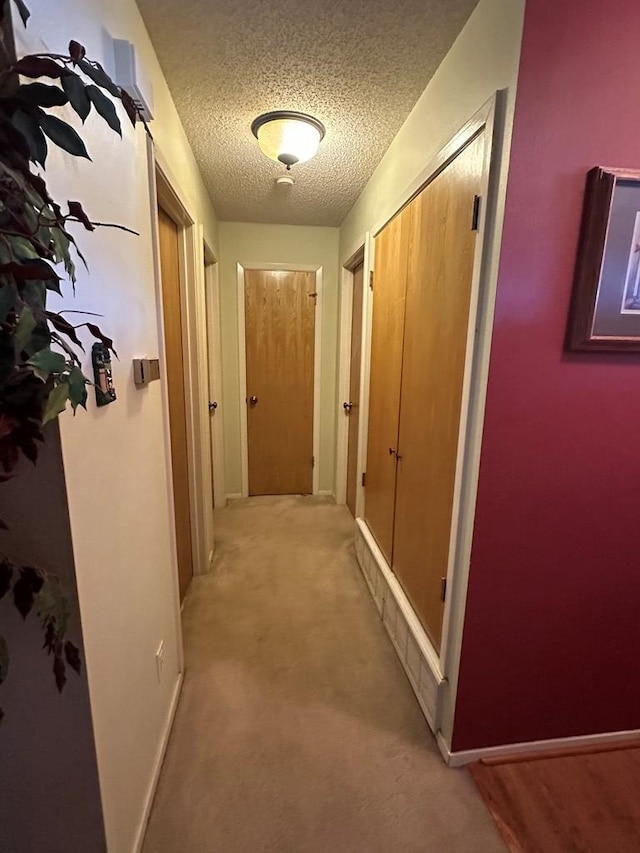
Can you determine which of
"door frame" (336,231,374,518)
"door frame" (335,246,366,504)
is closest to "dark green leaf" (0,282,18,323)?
"door frame" (336,231,374,518)

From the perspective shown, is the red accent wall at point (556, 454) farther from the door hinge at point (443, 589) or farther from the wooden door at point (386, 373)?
the wooden door at point (386, 373)

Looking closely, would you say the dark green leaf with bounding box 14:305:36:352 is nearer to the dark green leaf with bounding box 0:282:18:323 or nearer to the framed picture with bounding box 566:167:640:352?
the dark green leaf with bounding box 0:282:18:323

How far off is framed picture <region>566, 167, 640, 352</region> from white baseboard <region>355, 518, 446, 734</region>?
1.22 meters

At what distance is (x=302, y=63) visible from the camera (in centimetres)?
146

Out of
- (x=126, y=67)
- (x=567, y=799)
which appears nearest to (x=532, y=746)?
(x=567, y=799)

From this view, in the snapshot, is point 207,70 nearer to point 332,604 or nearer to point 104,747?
point 104,747

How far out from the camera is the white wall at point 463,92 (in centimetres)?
105

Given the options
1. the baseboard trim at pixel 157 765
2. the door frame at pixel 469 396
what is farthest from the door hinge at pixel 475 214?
the baseboard trim at pixel 157 765

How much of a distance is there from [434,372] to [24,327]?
1304mm

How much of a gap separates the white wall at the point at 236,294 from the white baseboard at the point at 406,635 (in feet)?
5.26

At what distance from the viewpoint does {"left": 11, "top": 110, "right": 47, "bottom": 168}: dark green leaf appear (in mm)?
511

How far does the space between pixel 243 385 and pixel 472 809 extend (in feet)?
9.75

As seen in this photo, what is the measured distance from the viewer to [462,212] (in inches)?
50.4

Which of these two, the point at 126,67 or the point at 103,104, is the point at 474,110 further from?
the point at 103,104
